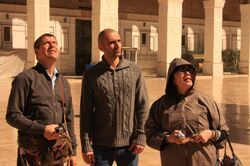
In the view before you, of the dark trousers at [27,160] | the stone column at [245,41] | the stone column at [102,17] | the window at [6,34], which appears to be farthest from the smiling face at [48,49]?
the stone column at [245,41]

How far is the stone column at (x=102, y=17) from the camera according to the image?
19875 mm

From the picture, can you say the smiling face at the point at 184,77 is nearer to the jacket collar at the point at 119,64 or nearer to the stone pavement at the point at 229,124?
the jacket collar at the point at 119,64

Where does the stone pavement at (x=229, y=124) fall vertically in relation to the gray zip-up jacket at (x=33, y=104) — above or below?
below

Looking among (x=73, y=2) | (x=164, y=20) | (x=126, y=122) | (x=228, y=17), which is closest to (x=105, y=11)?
(x=164, y=20)

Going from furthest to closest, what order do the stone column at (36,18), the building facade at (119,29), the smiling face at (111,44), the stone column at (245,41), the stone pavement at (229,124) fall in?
the stone column at (245,41) < the building facade at (119,29) < the stone column at (36,18) < the stone pavement at (229,124) < the smiling face at (111,44)

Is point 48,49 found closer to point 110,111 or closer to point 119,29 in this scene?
point 110,111

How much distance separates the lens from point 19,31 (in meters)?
22.6

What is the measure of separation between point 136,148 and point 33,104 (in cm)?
85

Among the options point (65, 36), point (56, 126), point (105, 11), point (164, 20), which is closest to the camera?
point (56, 126)

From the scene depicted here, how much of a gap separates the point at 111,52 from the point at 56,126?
0.72 m

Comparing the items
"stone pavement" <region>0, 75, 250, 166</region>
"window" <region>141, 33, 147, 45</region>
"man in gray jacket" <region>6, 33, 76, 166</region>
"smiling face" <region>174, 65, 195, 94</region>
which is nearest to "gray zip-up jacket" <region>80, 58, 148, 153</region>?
"man in gray jacket" <region>6, 33, 76, 166</region>

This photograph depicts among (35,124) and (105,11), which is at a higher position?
(105,11)

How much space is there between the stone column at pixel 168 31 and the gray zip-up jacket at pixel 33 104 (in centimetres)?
1916

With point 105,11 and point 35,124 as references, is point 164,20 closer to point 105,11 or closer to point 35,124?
point 105,11
